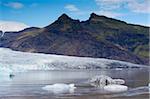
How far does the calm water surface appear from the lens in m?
5.18

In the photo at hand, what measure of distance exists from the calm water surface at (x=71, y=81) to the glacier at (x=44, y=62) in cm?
→ 7

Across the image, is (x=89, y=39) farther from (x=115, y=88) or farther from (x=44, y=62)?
(x=115, y=88)

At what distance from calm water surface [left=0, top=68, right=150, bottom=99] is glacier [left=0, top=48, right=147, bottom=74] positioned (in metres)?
0.07

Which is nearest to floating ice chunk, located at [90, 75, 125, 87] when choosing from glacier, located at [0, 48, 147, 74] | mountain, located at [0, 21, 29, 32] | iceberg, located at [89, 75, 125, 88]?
iceberg, located at [89, 75, 125, 88]

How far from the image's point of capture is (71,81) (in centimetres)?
586

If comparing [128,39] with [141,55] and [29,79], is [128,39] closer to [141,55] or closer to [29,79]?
[141,55]

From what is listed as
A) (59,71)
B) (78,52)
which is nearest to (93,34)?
(78,52)

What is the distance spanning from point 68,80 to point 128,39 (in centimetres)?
111

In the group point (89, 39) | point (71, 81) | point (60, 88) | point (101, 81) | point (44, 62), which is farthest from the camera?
point (89, 39)

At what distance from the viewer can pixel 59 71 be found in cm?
607

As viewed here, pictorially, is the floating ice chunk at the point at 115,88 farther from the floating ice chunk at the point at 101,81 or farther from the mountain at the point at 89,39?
the mountain at the point at 89,39

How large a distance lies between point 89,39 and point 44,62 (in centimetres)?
72

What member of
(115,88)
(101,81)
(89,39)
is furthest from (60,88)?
(89,39)

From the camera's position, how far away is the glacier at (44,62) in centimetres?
591
